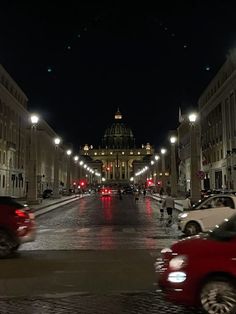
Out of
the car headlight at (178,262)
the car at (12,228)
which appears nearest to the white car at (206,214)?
the car at (12,228)

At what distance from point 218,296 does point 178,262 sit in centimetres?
72

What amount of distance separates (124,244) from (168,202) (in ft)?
32.2

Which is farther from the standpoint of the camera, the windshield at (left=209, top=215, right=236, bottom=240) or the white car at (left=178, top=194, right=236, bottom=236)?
the white car at (left=178, top=194, right=236, bottom=236)

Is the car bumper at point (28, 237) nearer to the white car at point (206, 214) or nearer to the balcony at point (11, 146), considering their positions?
the white car at point (206, 214)

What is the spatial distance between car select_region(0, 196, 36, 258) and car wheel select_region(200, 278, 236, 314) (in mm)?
8492

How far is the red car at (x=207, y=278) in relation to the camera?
7.15 m

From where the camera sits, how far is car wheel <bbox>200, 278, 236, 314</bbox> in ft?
23.4

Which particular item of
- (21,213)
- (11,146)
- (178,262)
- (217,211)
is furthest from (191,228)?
(11,146)

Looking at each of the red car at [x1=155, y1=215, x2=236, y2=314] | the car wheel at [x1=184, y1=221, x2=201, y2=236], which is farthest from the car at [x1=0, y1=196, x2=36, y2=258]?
the red car at [x1=155, y1=215, x2=236, y2=314]

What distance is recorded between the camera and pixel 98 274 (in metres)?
11.5

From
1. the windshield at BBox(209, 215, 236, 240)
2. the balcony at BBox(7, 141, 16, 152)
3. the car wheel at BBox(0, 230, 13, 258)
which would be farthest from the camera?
the balcony at BBox(7, 141, 16, 152)

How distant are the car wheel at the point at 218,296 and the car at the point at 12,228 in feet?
27.9

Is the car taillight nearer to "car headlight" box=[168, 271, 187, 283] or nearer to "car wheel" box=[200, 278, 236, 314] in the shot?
"car headlight" box=[168, 271, 187, 283]

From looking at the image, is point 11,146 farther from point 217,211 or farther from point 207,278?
point 207,278
